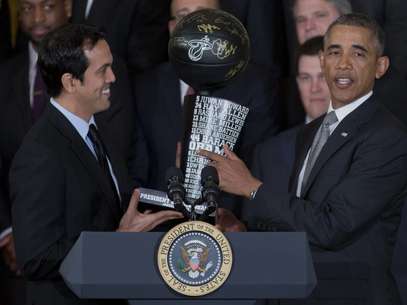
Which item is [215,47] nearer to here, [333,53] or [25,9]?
[333,53]

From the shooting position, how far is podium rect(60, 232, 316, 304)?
291 cm

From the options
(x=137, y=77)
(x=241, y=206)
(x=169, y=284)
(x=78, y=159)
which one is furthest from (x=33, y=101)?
(x=169, y=284)

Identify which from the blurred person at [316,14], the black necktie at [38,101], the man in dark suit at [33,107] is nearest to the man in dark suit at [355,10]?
the blurred person at [316,14]

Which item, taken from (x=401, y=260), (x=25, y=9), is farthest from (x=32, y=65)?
(x=401, y=260)

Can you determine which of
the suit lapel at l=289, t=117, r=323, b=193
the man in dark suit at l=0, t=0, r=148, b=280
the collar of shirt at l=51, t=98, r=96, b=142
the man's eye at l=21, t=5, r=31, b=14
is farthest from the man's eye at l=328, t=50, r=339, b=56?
the man's eye at l=21, t=5, r=31, b=14

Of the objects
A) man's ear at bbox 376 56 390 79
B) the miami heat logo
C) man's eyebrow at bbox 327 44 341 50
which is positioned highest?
the miami heat logo

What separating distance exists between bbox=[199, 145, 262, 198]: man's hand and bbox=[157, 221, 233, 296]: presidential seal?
2.81 ft

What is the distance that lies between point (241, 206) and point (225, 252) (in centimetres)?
190

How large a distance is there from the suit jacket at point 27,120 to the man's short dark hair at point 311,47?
2.62ft

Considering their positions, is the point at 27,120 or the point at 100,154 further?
the point at 27,120

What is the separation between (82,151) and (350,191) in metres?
0.89

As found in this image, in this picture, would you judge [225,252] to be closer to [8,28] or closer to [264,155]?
[264,155]

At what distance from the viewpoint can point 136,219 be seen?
3740 millimetres

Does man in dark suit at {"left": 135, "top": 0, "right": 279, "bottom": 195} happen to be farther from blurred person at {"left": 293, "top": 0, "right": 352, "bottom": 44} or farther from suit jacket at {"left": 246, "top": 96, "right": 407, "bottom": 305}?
suit jacket at {"left": 246, "top": 96, "right": 407, "bottom": 305}
